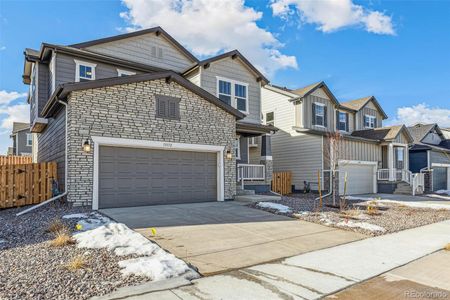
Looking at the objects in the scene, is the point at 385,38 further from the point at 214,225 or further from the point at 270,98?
the point at 214,225

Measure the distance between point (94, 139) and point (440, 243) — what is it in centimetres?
1018

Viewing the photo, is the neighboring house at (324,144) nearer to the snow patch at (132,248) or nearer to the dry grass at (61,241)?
the snow patch at (132,248)

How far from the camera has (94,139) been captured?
10.2 m

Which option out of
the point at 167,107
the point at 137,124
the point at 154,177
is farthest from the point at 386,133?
the point at 137,124

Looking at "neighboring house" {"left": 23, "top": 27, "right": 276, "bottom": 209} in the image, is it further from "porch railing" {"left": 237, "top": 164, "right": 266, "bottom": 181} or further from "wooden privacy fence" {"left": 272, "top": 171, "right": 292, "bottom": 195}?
"wooden privacy fence" {"left": 272, "top": 171, "right": 292, "bottom": 195}

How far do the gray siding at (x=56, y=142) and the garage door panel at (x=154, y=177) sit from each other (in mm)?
1499

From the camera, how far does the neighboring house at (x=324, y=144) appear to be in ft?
63.4

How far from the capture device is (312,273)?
190 inches

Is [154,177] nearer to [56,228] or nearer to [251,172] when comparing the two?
[56,228]

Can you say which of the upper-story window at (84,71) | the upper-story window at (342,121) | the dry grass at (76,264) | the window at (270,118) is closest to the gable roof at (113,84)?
the upper-story window at (84,71)

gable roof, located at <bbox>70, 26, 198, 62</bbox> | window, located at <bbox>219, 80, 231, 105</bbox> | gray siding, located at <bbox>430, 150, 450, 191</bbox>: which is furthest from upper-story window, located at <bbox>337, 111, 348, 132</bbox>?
gable roof, located at <bbox>70, 26, 198, 62</bbox>

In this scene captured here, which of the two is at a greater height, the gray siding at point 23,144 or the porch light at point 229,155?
the gray siding at point 23,144

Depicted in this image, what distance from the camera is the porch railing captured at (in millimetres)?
15750

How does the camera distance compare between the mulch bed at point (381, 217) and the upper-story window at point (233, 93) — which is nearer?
the mulch bed at point (381, 217)
